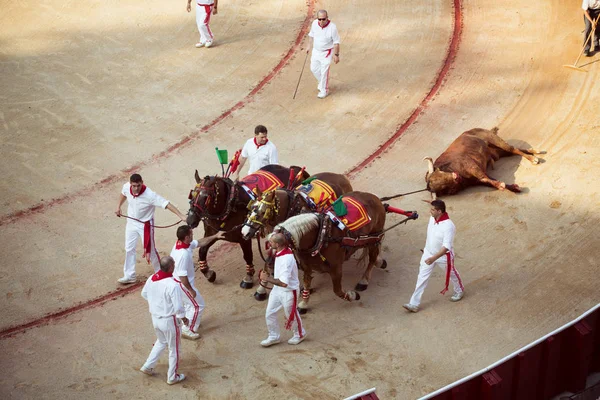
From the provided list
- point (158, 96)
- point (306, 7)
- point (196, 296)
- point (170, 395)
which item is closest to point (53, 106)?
point (158, 96)

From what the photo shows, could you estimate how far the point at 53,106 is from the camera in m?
17.3

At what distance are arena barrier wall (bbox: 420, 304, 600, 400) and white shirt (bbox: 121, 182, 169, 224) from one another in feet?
16.3

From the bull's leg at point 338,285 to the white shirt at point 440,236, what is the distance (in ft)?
3.91

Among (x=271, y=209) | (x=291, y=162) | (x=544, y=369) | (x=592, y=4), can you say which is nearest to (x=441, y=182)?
(x=291, y=162)

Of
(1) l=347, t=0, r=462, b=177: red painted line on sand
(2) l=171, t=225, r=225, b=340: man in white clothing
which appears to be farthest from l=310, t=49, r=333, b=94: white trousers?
(2) l=171, t=225, r=225, b=340: man in white clothing

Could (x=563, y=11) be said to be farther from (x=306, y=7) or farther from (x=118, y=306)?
(x=118, y=306)

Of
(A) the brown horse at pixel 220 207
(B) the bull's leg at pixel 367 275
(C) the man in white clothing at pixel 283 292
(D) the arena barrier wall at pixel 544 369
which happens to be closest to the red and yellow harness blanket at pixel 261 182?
(A) the brown horse at pixel 220 207

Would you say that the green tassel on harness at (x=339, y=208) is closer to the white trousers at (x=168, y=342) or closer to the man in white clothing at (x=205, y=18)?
the white trousers at (x=168, y=342)

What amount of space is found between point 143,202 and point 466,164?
17.6ft

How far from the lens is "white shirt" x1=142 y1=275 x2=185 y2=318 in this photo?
9.88 meters

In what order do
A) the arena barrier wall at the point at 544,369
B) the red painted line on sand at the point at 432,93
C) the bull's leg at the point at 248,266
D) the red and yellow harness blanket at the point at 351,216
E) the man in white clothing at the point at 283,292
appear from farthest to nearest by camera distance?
the red painted line on sand at the point at 432,93 → the bull's leg at the point at 248,266 → the red and yellow harness blanket at the point at 351,216 → the man in white clothing at the point at 283,292 → the arena barrier wall at the point at 544,369

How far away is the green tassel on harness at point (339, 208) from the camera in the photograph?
11.2 metres

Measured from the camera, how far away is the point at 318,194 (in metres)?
11.7

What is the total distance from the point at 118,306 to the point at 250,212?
2.59 meters
